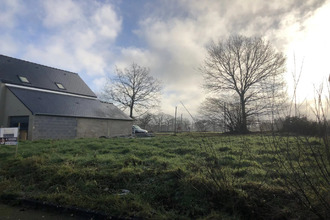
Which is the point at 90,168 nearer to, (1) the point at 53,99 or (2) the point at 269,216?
(2) the point at 269,216

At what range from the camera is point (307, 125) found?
3.50 meters

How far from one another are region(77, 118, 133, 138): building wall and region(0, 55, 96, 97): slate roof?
28.4ft

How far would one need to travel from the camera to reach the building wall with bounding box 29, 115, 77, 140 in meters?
20.1

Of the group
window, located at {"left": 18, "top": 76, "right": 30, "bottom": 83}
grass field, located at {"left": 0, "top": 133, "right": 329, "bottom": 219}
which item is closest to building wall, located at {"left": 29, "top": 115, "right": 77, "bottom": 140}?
window, located at {"left": 18, "top": 76, "right": 30, "bottom": 83}

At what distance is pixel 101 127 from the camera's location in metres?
26.6

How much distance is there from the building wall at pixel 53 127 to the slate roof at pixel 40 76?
301 inches

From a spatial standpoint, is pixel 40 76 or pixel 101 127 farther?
pixel 40 76

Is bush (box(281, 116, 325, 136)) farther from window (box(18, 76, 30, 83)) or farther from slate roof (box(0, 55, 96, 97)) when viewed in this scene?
window (box(18, 76, 30, 83))

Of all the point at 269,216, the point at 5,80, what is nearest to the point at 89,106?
the point at 5,80

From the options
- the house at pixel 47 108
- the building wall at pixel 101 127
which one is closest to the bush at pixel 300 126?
the house at pixel 47 108

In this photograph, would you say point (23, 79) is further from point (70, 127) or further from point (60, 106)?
point (70, 127)

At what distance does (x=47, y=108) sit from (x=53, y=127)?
205cm

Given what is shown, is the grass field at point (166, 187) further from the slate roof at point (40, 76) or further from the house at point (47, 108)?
the slate roof at point (40, 76)

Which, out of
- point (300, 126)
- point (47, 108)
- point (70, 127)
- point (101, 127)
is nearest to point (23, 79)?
point (47, 108)
